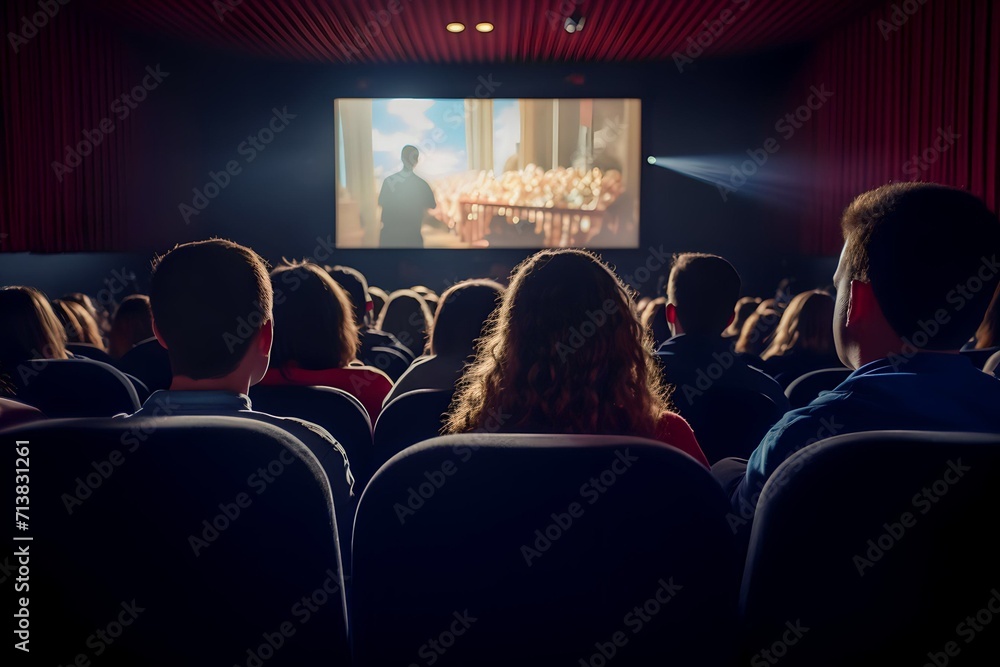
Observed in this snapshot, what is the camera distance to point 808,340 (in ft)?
10.5

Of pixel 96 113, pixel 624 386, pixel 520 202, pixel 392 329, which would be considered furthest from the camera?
pixel 520 202

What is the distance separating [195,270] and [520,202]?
7862 mm

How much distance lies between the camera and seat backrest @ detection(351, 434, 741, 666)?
91 centimetres

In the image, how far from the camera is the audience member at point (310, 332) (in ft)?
7.91

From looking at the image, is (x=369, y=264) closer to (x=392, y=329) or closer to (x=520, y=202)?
(x=520, y=202)

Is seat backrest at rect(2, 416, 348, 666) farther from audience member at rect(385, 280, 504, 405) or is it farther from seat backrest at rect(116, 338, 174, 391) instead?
seat backrest at rect(116, 338, 174, 391)

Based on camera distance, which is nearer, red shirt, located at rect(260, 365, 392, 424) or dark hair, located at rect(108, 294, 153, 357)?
red shirt, located at rect(260, 365, 392, 424)

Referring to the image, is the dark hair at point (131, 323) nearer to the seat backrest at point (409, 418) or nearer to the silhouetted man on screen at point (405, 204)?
the seat backrest at point (409, 418)

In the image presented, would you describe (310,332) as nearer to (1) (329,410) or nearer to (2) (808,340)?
(1) (329,410)

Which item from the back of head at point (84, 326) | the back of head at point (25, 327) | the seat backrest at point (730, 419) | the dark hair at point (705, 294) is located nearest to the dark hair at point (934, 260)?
the seat backrest at point (730, 419)

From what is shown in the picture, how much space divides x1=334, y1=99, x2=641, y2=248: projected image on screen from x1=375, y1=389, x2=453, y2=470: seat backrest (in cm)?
755

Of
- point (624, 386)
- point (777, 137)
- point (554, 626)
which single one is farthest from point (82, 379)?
point (777, 137)

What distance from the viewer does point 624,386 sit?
140 cm

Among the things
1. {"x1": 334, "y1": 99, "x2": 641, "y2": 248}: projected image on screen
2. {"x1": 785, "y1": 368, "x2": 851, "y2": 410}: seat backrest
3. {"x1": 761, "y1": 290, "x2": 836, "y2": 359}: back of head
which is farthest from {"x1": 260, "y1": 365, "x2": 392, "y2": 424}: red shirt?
{"x1": 334, "y1": 99, "x2": 641, "y2": 248}: projected image on screen
